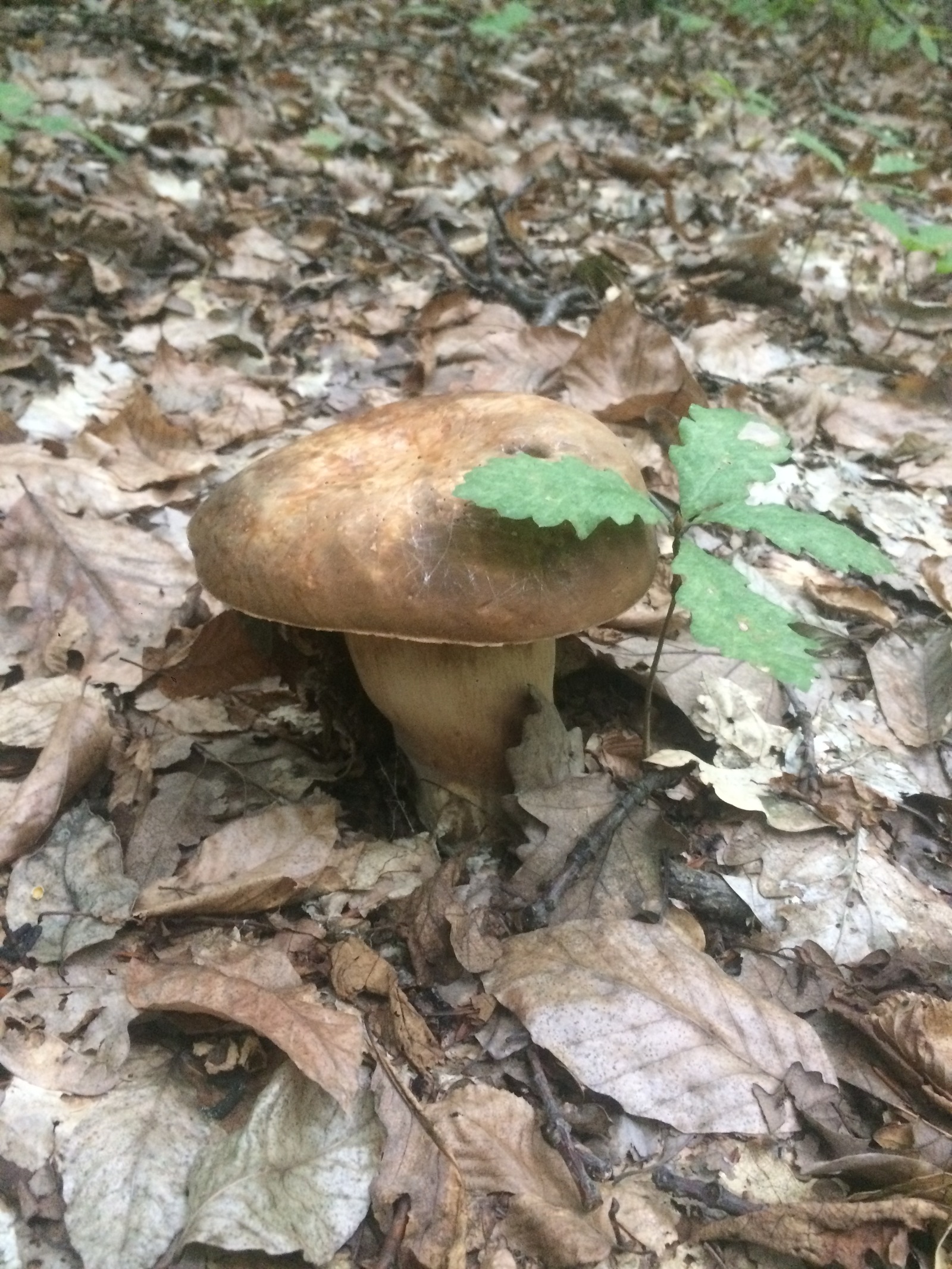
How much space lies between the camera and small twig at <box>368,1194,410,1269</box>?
5.03 ft

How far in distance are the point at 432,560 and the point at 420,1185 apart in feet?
3.81

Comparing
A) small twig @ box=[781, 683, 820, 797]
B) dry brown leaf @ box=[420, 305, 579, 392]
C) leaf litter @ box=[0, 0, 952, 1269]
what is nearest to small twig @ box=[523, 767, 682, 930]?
leaf litter @ box=[0, 0, 952, 1269]

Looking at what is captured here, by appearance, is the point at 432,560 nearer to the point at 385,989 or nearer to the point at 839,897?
the point at 385,989

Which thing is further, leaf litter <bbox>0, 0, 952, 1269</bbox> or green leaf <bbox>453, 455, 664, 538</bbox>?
green leaf <bbox>453, 455, 664, 538</bbox>

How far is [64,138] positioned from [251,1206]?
257 inches

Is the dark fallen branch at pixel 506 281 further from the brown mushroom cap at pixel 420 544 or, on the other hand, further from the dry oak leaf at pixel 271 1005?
the dry oak leaf at pixel 271 1005

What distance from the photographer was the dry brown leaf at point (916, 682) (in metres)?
2.71

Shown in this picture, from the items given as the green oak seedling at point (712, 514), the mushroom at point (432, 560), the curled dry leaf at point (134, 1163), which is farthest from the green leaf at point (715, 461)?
the curled dry leaf at point (134, 1163)

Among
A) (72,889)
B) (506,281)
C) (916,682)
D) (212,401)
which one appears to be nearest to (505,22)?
(506,281)

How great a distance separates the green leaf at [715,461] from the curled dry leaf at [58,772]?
1.68 meters

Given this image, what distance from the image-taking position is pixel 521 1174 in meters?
1.64

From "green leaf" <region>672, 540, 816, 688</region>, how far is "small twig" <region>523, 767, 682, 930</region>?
635 mm

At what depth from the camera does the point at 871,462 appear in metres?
3.90

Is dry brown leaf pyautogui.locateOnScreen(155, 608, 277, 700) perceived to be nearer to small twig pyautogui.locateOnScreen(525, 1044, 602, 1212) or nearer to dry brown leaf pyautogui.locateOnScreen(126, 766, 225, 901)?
dry brown leaf pyautogui.locateOnScreen(126, 766, 225, 901)
